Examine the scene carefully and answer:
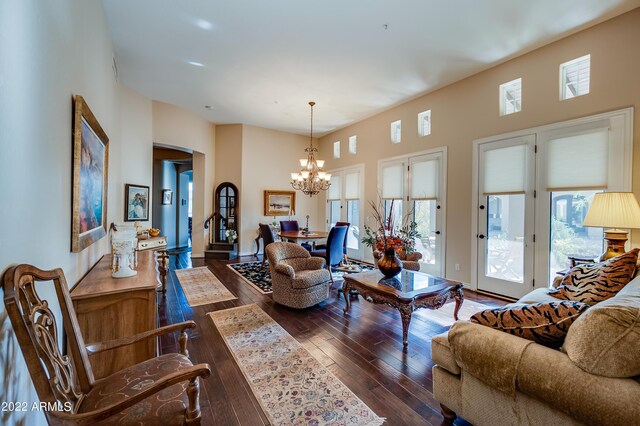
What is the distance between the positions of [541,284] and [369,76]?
4146mm

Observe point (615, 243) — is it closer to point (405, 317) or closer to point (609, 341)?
point (405, 317)

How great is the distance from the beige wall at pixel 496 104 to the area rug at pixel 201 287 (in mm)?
4006

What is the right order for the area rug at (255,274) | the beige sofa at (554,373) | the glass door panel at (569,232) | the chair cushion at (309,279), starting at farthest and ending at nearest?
the area rug at (255,274) → the chair cushion at (309,279) → the glass door panel at (569,232) → the beige sofa at (554,373)

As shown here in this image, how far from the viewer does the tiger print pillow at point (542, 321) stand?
56.1 inches

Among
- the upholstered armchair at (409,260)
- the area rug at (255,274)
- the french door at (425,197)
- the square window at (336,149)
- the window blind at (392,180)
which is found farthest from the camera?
the square window at (336,149)

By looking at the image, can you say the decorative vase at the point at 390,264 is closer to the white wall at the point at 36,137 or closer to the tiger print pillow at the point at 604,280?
the tiger print pillow at the point at 604,280

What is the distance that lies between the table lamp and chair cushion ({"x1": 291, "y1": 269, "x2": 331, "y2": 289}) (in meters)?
3.05

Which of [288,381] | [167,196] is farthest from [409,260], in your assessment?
[167,196]

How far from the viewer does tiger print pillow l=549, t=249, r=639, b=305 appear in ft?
6.40

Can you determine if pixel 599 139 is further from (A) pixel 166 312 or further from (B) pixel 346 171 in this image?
(A) pixel 166 312

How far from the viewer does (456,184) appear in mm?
4969

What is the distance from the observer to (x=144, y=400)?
4.34 ft

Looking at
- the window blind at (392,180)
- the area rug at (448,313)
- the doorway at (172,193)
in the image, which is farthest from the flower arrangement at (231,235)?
the area rug at (448,313)

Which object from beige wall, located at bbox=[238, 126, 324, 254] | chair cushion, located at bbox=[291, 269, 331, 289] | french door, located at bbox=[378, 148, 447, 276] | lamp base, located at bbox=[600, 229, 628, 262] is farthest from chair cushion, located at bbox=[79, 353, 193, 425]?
beige wall, located at bbox=[238, 126, 324, 254]
